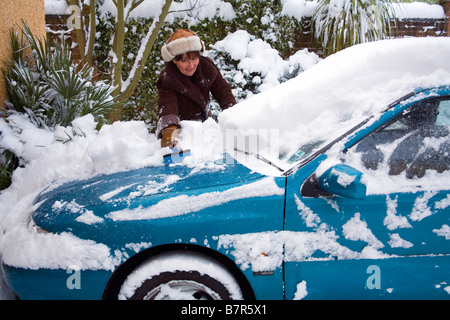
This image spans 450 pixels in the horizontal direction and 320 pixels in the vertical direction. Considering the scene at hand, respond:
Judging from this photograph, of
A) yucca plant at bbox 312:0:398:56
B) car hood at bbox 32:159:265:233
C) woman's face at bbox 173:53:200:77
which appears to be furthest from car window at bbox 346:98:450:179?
yucca plant at bbox 312:0:398:56

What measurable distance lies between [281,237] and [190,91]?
1879 millimetres

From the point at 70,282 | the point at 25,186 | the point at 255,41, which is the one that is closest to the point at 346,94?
the point at 70,282

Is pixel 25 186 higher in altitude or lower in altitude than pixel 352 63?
lower

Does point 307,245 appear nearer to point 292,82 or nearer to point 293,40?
point 292,82

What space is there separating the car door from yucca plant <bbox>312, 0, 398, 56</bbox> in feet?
16.1

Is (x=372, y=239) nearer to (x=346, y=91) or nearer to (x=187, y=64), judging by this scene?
(x=346, y=91)

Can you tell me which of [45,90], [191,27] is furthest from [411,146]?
[191,27]

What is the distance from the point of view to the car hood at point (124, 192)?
1922 mm

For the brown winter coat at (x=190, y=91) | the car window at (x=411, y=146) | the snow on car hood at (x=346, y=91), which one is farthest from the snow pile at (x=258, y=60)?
the car window at (x=411, y=146)

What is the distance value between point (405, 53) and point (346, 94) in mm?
407

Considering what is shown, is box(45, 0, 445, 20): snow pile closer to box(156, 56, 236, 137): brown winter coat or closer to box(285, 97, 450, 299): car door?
box(156, 56, 236, 137): brown winter coat

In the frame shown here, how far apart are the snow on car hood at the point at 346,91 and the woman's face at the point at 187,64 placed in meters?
1.04

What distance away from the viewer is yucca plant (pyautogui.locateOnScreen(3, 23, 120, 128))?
386 centimetres
